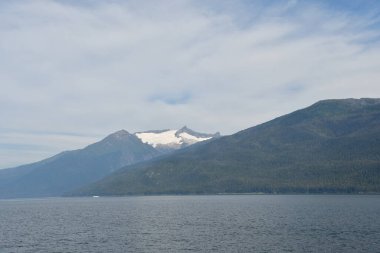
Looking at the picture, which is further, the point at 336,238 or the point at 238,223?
the point at 238,223

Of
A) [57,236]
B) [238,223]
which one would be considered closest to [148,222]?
[238,223]

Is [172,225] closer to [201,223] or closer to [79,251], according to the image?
[201,223]

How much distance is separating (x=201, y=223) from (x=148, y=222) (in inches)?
809

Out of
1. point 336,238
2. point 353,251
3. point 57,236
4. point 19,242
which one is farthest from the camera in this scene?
point 57,236

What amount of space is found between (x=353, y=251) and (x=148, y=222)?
83.5m

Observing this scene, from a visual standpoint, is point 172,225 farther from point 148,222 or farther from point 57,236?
point 57,236

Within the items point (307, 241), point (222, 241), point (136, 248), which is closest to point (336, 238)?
point (307, 241)

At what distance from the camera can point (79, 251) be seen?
95250 mm

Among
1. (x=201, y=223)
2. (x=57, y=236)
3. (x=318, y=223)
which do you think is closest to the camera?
(x=57, y=236)

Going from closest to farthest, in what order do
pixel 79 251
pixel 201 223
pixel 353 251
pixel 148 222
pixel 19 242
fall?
pixel 353 251
pixel 79 251
pixel 19 242
pixel 201 223
pixel 148 222

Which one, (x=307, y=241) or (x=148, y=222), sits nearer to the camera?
(x=307, y=241)

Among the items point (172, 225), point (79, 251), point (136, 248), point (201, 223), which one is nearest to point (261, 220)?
point (201, 223)

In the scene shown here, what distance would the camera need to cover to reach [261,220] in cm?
15162

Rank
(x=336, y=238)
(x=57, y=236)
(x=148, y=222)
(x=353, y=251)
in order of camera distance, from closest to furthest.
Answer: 1. (x=353, y=251)
2. (x=336, y=238)
3. (x=57, y=236)
4. (x=148, y=222)
